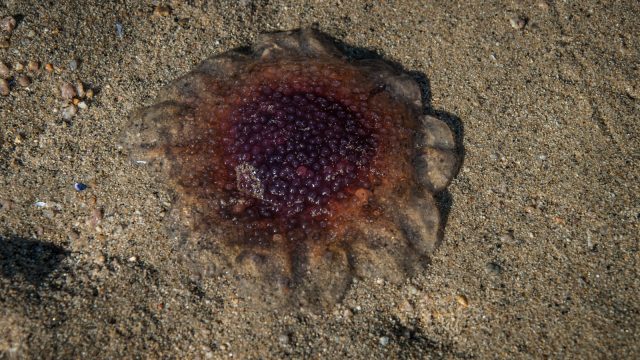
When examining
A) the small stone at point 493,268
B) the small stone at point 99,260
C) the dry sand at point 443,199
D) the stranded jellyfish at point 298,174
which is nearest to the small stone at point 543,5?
the dry sand at point 443,199

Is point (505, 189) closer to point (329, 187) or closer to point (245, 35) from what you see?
point (329, 187)

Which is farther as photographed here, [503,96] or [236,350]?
[503,96]

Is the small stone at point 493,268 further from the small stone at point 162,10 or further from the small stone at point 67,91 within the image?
the small stone at point 67,91

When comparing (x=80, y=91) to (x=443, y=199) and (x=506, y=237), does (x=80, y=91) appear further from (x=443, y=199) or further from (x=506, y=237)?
(x=506, y=237)

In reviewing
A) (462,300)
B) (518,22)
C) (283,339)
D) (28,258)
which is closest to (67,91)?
(28,258)

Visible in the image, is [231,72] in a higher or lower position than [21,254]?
higher

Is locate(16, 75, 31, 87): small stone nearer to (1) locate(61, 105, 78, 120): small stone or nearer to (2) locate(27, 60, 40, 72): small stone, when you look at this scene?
(2) locate(27, 60, 40, 72): small stone

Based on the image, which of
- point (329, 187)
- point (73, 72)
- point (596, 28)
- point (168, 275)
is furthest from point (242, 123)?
point (596, 28)

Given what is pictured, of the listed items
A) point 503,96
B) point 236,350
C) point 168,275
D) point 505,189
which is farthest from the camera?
point 503,96
